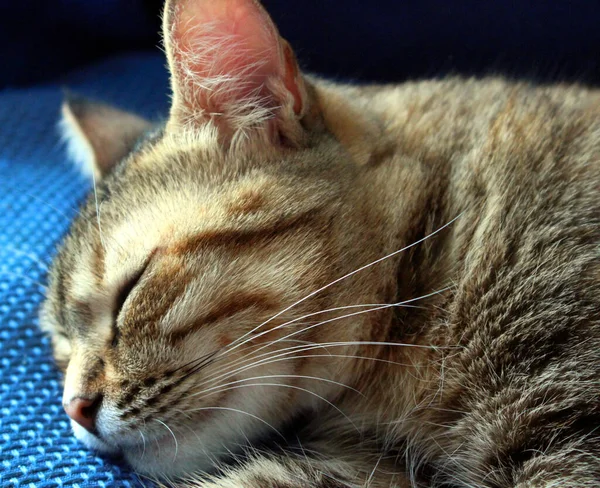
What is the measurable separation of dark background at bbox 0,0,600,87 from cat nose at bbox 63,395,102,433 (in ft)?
3.16

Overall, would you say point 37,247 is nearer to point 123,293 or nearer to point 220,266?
point 123,293

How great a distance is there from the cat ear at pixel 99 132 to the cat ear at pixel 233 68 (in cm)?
36

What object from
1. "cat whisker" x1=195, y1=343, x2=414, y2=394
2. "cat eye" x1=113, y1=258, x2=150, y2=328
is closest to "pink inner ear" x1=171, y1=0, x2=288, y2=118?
"cat eye" x1=113, y1=258, x2=150, y2=328

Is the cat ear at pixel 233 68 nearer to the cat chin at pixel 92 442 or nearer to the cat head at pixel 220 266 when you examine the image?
the cat head at pixel 220 266

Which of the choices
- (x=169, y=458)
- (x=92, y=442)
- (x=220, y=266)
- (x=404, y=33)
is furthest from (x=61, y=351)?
(x=404, y=33)

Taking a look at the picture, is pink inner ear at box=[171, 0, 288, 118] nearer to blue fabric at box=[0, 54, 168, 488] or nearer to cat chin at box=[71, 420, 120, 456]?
blue fabric at box=[0, 54, 168, 488]

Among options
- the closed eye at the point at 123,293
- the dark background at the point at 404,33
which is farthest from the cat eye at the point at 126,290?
the dark background at the point at 404,33

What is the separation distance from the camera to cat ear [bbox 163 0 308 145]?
952 mm

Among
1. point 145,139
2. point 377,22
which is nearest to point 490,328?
point 145,139

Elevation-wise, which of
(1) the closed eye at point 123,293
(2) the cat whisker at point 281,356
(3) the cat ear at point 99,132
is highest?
(3) the cat ear at point 99,132

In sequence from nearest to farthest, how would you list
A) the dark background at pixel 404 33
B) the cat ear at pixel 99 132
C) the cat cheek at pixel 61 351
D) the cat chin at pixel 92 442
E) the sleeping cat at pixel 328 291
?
1. the sleeping cat at pixel 328 291
2. the cat chin at pixel 92 442
3. the cat cheek at pixel 61 351
4. the cat ear at pixel 99 132
5. the dark background at pixel 404 33

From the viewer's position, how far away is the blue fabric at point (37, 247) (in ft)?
3.12

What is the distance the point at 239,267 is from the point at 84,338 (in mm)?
320

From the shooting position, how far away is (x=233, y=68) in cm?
100
